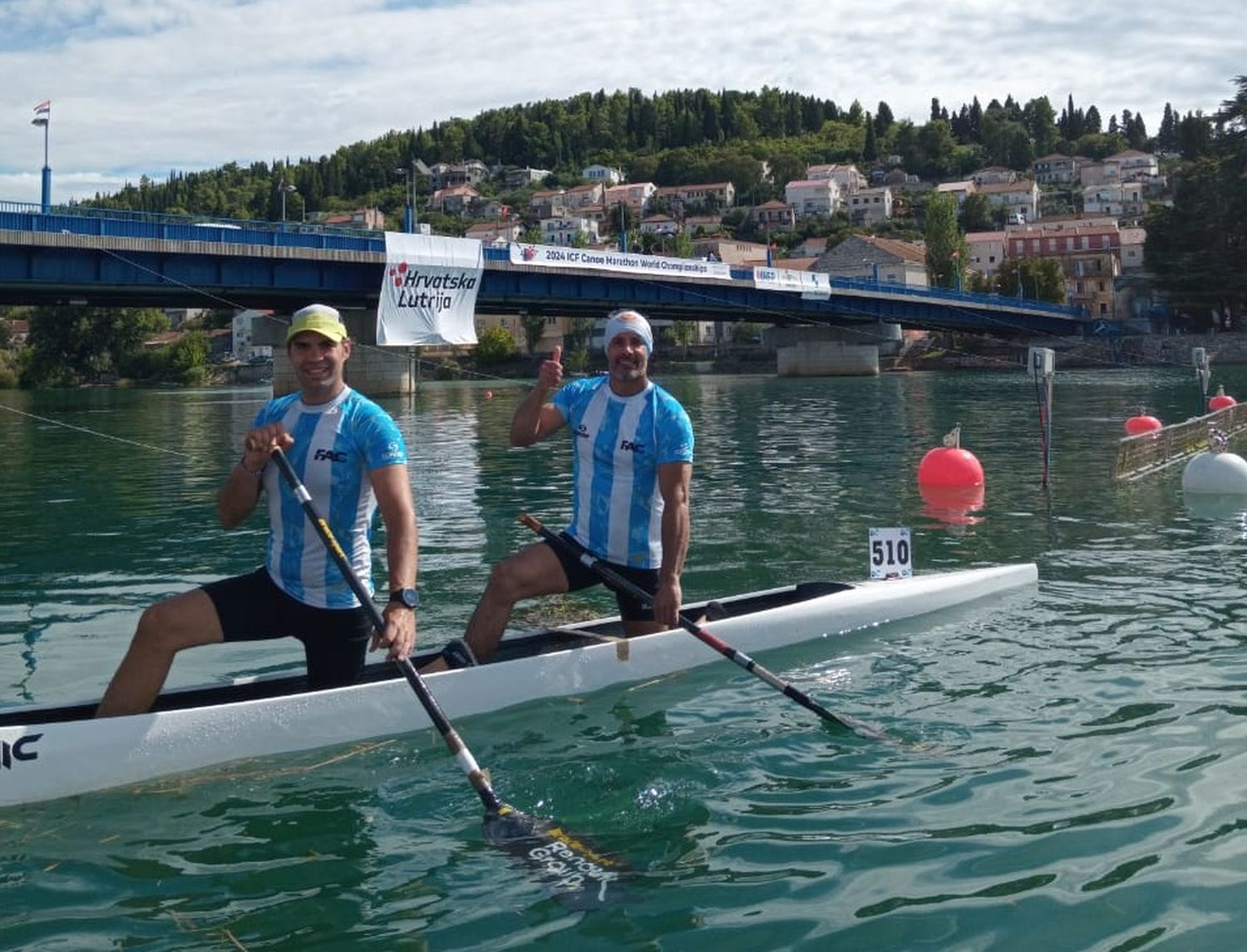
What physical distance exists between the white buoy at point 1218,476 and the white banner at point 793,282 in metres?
46.2

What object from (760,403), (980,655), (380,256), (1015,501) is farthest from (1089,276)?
(980,655)

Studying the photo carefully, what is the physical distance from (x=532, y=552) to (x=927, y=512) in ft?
36.5

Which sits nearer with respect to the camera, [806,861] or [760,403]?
[806,861]

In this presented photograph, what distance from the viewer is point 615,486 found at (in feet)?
25.8

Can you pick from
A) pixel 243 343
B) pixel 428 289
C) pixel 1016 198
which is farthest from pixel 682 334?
pixel 1016 198

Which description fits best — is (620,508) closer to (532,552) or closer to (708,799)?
(532,552)

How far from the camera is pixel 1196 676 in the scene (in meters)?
8.40

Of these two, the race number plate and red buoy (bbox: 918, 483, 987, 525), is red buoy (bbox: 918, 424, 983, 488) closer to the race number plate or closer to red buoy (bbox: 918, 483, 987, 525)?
red buoy (bbox: 918, 483, 987, 525)

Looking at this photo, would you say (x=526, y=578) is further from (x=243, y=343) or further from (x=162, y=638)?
(x=243, y=343)

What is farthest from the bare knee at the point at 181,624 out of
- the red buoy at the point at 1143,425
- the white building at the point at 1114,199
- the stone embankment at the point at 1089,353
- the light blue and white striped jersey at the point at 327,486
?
the white building at the point at 1114,199

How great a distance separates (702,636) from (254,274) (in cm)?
4138

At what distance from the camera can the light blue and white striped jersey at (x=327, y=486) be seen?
6207mm

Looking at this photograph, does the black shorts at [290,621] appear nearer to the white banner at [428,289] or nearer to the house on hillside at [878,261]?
the white banner at [428,289]

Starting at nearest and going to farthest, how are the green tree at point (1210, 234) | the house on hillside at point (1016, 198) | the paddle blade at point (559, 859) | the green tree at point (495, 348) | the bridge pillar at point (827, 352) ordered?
the paddle blade at point (559, 859)
the bridge pillar at point (827, 352)
the green tree at point (1210, 234)
the green tree at point (495, 348)
the house on hillside at point (1016, 198)
